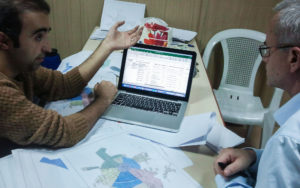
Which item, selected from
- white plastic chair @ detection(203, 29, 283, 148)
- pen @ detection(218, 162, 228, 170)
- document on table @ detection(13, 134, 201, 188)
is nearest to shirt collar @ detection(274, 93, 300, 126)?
pen @ detection(218, 162, 228, 170)

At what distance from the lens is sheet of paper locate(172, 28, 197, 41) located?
6.58 ft

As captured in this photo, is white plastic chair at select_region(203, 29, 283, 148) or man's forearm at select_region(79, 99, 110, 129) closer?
man's forearm at select_region(79, 99, 110, 129)

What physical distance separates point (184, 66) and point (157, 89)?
0.16m

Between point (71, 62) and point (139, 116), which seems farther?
point (71, 62)

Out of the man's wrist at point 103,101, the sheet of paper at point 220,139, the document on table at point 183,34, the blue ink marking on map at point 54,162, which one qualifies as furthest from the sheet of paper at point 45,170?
the document on table at point 183,34

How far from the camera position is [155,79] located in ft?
3.97

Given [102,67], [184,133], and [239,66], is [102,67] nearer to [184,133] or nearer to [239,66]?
[184,133]

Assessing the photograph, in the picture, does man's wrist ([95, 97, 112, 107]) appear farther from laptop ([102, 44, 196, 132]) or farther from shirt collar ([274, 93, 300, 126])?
shirt collar ([274, 93, 300, 126])

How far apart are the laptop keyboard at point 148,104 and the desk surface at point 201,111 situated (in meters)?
0.07

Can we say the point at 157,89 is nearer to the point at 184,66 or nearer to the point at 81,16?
the point at 184,66

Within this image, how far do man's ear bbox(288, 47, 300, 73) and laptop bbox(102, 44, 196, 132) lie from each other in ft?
1.49

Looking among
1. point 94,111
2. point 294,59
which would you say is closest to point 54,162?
point 94,111

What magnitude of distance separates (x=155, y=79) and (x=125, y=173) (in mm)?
535

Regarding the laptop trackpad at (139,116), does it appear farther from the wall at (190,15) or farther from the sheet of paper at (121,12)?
the wall at (190,15)
